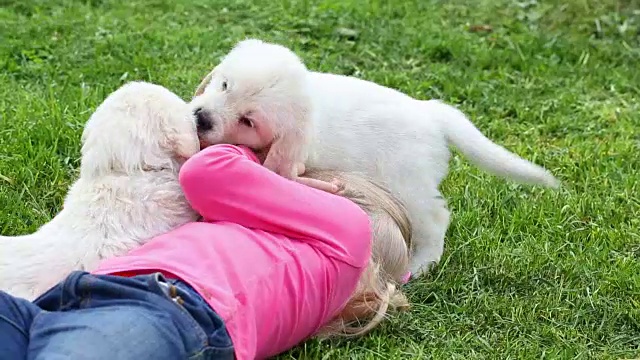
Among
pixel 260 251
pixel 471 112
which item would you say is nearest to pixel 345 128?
pixel 260 251

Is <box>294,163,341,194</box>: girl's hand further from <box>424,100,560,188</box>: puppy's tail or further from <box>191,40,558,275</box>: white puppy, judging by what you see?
<box>424,100,560,188</box>: puppy's tail

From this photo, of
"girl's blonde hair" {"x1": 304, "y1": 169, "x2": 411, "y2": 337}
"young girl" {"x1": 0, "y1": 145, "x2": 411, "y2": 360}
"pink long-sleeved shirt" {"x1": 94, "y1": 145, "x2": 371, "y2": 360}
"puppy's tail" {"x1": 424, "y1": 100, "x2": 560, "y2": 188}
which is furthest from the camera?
"puppy's tail" {"x1": 424, "y1": 100, "x2": 560, "y2": 188}

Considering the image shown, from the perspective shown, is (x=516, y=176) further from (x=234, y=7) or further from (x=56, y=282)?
(x=234, y=7)

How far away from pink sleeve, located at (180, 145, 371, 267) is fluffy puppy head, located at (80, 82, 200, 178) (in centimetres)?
15

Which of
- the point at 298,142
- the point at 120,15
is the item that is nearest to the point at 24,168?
the point at 298,142

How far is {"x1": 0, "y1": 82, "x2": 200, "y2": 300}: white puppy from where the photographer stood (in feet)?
8.58

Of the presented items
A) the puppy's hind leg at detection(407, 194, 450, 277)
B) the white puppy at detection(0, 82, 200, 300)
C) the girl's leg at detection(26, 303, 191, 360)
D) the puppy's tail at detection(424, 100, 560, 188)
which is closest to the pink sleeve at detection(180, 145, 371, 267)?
the white puppy at detection(0, 82, 200, 300)

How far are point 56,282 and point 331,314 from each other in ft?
2.81

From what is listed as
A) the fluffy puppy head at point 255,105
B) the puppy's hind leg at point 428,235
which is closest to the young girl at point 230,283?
the fluffy puppy head at point 255,105

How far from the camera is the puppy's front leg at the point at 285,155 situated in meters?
3.12

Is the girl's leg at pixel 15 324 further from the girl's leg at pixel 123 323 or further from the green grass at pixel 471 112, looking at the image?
the green grass at pixel 471 112

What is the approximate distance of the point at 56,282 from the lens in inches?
103

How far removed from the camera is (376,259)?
10.3 ft

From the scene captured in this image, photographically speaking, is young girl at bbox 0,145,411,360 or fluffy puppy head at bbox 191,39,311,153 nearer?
young girl at bbox 0,145,411,360
